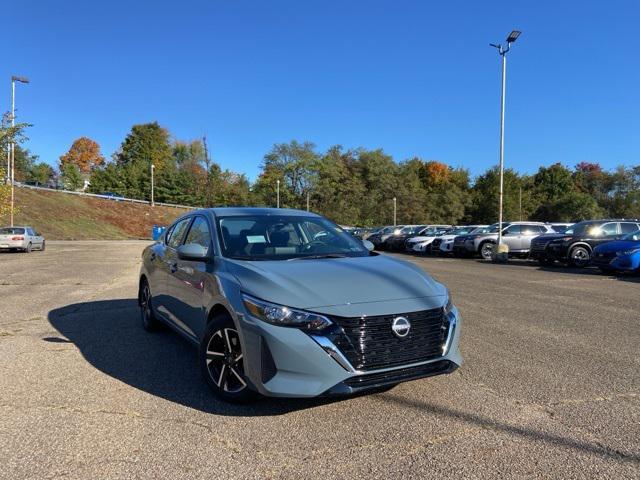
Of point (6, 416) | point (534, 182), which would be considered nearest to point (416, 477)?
point (6, 416)

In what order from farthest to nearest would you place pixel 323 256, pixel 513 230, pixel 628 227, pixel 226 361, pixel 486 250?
pixel 513 230 < pixel 486 250 < pixel 628 227 < pixel 323 256 < pixel 226 361

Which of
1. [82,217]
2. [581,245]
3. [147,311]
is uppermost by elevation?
[82,217]

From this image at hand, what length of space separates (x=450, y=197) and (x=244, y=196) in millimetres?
32175

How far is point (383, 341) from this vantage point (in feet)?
11.6

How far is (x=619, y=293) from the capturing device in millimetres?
10594

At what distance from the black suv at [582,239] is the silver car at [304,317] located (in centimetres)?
1526

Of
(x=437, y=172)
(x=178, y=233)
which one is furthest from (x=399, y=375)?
(x=437, y=172)

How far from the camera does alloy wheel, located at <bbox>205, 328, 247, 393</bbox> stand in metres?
3.85

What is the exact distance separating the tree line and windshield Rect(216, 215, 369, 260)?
69848mm

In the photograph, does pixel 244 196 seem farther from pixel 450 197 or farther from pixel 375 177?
pixel 450 197

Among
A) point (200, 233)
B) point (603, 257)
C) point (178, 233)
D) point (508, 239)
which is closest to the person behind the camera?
point (200, 233)

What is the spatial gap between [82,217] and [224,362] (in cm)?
5058

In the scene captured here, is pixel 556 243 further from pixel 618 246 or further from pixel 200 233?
pixel 200 233

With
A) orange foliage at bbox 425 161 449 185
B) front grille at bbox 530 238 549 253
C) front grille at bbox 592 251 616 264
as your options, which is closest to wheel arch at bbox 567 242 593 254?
front grille at bbox 530 238 549 253
